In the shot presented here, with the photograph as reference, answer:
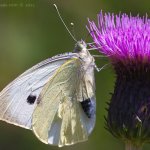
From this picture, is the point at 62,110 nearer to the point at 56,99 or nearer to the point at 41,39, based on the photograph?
the point at 56,99

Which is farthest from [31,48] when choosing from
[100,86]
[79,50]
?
[79,50]

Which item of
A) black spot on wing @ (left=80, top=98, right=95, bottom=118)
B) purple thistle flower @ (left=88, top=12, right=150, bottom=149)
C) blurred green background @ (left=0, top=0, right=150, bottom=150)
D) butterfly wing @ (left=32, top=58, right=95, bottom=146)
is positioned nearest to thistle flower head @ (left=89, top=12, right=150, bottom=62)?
purple thistle flower @ (left=88, top=12, right=150, bottom=149)

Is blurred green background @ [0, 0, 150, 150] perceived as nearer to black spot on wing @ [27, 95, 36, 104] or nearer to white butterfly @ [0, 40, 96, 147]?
white butterfly @ [0, 40, 96, 147]

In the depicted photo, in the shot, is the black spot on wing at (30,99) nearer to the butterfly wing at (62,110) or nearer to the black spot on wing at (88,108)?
the butterfly wing at (62,110)

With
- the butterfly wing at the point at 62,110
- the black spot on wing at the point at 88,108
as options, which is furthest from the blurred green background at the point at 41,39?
the black spot on wing at the point at 88,108

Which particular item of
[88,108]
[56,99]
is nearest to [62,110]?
[56,99]

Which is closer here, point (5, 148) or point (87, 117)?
point (87, 117)

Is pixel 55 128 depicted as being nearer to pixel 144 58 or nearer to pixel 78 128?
pixel 78 128
